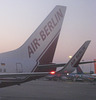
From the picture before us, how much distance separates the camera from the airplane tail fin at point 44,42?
51.6ft

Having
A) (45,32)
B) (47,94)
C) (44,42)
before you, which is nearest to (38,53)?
(44,42)

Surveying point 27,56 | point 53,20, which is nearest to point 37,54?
point 27,56

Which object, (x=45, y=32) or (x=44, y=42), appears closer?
(x=44, y=42)

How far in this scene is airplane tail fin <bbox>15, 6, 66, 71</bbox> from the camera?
15742 mm

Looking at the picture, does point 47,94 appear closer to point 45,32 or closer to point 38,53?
point 38,53

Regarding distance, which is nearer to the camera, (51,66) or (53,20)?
(51,66)

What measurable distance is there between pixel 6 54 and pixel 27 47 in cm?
172

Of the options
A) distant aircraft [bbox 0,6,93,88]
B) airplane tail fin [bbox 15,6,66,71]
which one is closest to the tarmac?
distant aircraft [bbox 0,6,93,88]

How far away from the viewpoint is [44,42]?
642 inches

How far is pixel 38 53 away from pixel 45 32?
184cm

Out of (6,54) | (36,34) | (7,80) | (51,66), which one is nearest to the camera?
(7,80)

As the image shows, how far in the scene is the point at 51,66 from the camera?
1387 cm

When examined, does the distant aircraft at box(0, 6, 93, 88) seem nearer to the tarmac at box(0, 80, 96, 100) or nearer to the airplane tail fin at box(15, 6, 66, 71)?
the airplane tail fin at box(15, 6, 66, 71)

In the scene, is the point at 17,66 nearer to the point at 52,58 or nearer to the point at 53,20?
the point at 52,58
